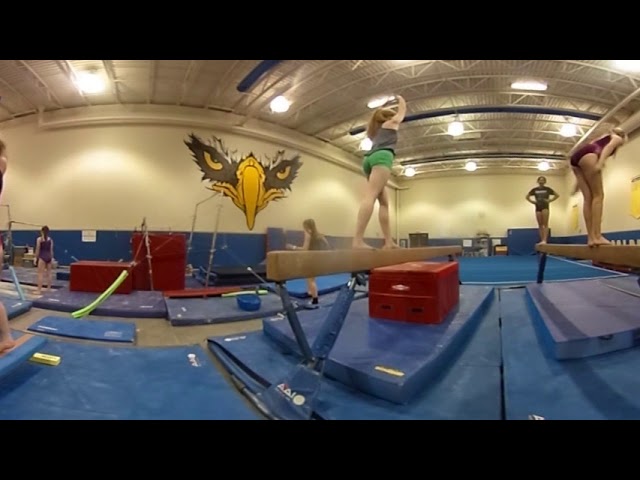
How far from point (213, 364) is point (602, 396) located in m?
2.55

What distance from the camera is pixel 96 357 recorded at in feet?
8.20

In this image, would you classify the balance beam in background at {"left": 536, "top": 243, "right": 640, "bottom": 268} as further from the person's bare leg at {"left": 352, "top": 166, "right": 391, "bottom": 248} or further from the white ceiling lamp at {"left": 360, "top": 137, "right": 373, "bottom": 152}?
the white ceiling lamp at {"left": 360, "top": 137, "right": 373, "bottom": 152}

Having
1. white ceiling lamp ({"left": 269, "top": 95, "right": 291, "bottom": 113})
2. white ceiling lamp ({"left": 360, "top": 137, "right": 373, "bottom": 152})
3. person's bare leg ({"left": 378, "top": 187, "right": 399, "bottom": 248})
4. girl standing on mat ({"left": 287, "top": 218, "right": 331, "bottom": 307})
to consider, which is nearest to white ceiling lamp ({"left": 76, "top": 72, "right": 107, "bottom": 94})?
white ceiling lamp ({"left": 269, "top": 95, "right": 291, "bottom": 113})

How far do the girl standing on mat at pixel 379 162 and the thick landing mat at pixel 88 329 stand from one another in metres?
2.67

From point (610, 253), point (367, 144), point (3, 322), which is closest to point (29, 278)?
point (3, 322)

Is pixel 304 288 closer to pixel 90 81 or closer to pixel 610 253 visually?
pixel 610 253

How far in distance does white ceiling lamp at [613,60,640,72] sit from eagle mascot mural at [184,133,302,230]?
7893 millimetres

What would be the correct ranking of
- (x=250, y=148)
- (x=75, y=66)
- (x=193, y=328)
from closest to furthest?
(x=193, y=328) < (x=75, y=66) < (x=250, y=148)

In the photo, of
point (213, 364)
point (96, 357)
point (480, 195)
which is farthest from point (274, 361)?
point (480, 195)

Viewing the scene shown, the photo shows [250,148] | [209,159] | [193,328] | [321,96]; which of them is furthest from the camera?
[250,148]

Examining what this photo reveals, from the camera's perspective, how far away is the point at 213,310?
4227 mm

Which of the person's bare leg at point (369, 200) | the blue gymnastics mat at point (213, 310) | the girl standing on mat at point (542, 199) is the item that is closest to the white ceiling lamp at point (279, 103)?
the blue gymnastics mat at point (213, 310)

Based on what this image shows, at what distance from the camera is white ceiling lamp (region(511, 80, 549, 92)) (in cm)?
699

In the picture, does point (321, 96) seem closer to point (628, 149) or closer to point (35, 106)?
point (35, 106)
